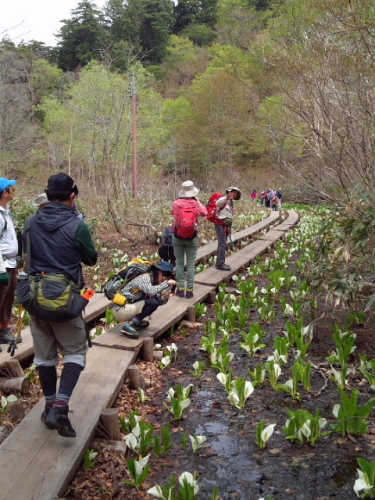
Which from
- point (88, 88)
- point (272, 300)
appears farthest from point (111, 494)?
point (88, 88)

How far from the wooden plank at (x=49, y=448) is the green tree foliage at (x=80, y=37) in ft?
140

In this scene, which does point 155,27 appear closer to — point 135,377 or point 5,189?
point 5,189

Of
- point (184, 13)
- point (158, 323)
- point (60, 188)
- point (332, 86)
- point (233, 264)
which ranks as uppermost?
point (184, 13)

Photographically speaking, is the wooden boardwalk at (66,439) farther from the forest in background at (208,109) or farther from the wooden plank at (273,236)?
the wooden plank at (273,236)

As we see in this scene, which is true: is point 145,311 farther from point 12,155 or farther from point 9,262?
point 12,155

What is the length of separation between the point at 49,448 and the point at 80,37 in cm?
4822

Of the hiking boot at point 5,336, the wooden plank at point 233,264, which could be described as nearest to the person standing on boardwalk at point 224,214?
the wooden plank at point 233,264

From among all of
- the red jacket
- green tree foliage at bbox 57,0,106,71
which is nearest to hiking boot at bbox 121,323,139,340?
the red jacket

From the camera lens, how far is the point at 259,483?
9.07 ft

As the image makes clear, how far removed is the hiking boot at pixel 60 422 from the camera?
2.75 m

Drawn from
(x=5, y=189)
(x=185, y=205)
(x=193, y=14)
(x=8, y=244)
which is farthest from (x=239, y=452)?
(x=193, y=14)

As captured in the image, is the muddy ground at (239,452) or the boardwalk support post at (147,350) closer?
the muddy ground at (239,452)

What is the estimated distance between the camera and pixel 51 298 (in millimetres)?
2752

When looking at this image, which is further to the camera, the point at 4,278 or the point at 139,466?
the point at 4,278
